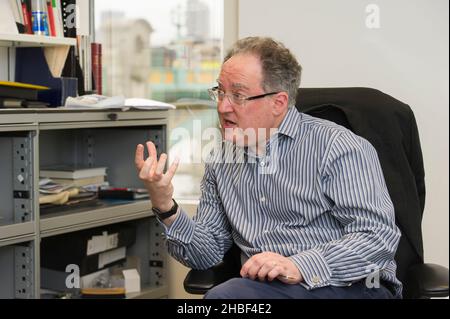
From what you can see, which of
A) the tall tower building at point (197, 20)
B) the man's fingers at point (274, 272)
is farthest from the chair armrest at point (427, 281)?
the tall tower building at point (197, 20)

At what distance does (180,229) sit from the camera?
171 centimetres

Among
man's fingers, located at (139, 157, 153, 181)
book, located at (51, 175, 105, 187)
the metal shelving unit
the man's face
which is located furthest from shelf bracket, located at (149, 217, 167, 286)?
man's fingers, located at (139, 157, 153, 181)

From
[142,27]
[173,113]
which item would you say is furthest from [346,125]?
[142,27]

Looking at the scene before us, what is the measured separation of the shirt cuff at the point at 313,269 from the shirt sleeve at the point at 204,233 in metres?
0.28

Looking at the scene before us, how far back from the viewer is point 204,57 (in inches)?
112

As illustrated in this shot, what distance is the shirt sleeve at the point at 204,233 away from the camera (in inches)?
67.4

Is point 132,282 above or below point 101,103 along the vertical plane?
below

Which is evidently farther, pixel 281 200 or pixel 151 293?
pixel 151 293

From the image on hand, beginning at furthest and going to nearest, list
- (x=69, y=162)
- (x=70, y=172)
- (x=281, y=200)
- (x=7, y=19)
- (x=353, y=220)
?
(x=69, y=162)
(x=70, y=172)
(x=7, y=19)
(x=281, y=200)
(x=353, y=220)

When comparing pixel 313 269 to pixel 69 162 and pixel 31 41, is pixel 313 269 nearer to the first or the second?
pixel 31 41

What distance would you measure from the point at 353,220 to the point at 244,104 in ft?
1.29

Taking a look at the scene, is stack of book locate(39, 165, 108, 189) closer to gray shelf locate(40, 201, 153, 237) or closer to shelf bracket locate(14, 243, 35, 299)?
gray shelf locate(40, 201, 153, 237)

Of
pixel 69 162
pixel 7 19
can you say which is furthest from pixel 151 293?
pixel 7 19

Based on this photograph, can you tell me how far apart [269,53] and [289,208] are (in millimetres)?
394
